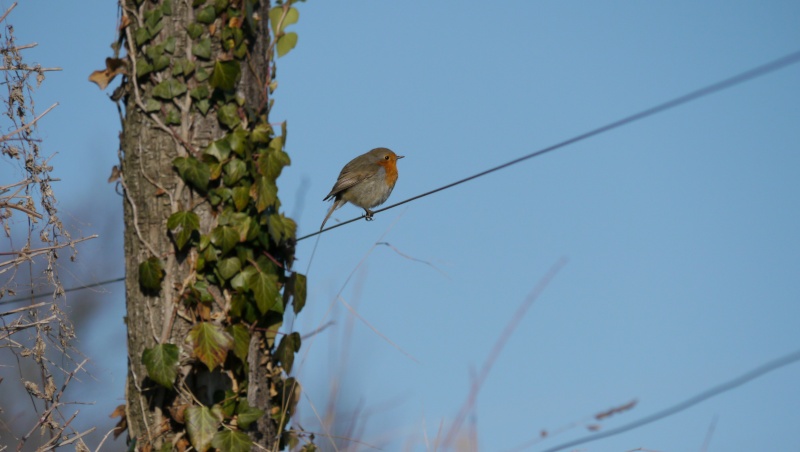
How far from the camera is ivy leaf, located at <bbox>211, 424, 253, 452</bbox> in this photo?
2803mm

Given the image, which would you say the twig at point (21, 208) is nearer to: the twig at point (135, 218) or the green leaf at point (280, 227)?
the twig at point (135, 218)

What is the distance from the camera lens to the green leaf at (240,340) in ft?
9.39

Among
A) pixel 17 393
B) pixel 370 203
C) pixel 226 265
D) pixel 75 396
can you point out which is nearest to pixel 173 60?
pixel 226 265

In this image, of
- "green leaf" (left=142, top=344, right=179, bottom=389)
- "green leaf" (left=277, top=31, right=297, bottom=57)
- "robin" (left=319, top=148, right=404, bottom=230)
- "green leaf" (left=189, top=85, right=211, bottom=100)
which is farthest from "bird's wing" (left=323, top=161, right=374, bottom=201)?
"green leaf" (left=142, top=344, right=179, bottom=389)

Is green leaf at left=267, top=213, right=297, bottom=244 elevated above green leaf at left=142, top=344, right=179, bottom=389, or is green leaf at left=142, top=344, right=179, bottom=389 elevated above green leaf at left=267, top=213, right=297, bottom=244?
green leaf at left=267, top=213, right=297, bottom=244

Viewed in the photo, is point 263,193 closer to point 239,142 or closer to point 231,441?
point 239,142

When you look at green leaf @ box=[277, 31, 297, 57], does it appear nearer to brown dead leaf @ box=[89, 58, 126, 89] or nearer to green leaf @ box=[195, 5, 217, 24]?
green leaf @ box=[195, 5, 217, 24]

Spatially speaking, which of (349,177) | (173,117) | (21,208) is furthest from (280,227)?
(349,177)

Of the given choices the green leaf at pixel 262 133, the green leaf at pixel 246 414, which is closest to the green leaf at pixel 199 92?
the green leaf at pixel 262 133

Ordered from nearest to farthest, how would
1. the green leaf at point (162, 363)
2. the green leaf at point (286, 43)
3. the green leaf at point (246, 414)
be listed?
the green leaf at point (162, 363), the green leaf at point (246, 414), the green leaf at point (286, 43)

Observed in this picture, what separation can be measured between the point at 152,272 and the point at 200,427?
22.8 inches

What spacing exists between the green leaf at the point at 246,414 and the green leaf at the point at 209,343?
0.20 m

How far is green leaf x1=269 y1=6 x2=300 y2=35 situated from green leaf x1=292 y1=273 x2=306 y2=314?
1.04 metres

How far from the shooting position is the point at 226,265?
2.91 meters
